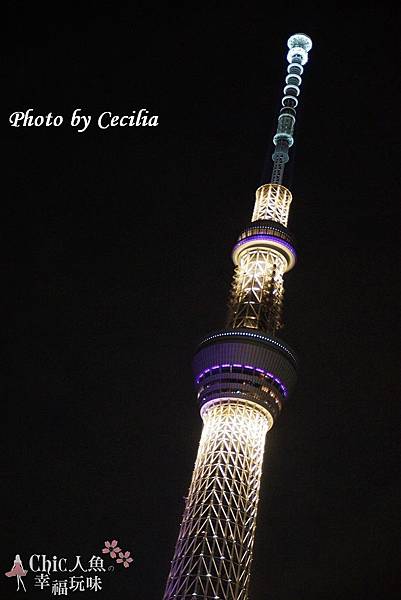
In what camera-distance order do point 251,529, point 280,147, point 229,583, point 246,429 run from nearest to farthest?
point 229,583 → point 251,529 → point 246,429 → point 280,147

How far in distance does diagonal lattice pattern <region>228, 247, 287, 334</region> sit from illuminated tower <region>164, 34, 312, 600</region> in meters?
0.08

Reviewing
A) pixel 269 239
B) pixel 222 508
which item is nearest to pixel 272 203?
pixel 269 239

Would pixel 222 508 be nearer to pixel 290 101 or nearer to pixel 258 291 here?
pixel 258 291

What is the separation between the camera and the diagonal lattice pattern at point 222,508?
4572 centimetres

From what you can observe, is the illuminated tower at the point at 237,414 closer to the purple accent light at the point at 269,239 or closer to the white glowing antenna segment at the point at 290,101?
the purple accent light at the point at 269,239

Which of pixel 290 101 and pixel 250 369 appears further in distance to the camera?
pixel 290 101

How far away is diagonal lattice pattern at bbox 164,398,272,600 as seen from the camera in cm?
4572

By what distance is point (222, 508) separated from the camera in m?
48.9

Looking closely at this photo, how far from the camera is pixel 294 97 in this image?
6994 centimetres

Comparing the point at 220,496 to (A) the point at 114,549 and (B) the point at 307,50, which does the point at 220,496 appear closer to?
(A) the point at 114,549

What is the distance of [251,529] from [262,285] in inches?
765

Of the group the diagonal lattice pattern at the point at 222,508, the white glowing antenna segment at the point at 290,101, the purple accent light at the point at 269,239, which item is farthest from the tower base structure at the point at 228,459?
the white glowing antenna segment at the point at 290,101

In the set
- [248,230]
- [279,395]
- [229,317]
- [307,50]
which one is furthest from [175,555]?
[307,50]

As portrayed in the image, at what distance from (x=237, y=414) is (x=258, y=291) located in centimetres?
1142
